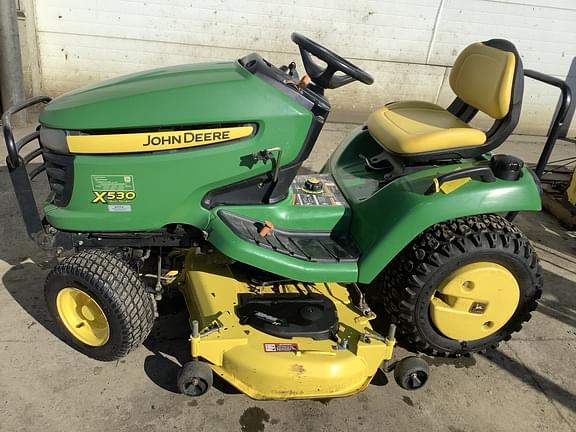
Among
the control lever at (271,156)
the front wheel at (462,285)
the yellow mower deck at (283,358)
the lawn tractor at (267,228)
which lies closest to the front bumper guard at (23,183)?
the lawn tractor at (267,228)

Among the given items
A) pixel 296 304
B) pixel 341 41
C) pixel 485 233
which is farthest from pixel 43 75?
pixel 485 233

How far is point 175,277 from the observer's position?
272 centimetres

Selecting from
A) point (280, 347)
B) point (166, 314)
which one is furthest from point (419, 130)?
point (166, 314)

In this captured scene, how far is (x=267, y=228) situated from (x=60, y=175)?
37.7 inches

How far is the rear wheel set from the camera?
7.53 feet

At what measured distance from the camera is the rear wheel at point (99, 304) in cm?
229

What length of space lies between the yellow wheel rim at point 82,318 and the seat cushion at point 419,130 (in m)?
1.71

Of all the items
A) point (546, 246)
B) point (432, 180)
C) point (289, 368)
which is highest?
point (432, 180)

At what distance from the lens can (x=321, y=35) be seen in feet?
19.6

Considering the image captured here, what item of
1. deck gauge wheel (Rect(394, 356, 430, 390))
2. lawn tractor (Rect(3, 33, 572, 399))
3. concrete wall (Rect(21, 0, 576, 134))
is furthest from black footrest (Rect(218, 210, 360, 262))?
concrete wall (Rect(21, 0, 576, 134))

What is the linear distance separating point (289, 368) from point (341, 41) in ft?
15.6

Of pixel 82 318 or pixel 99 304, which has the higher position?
pixel 99 304

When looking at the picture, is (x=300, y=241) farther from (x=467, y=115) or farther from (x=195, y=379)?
(x=467, y=115)

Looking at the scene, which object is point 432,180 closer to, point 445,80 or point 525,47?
point 445,80
